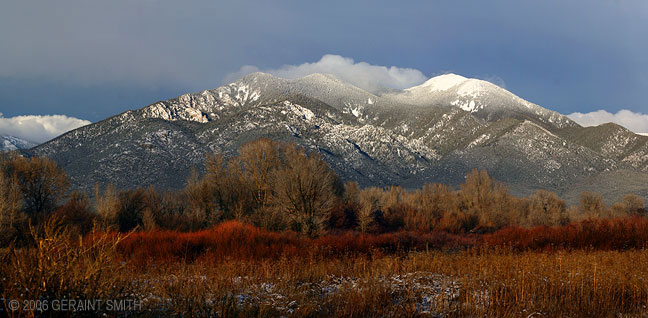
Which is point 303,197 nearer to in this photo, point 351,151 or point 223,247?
point 223,247

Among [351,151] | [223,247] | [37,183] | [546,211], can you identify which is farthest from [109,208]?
[351,151]

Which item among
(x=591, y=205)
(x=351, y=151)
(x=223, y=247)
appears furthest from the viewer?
(x=351, y=151)

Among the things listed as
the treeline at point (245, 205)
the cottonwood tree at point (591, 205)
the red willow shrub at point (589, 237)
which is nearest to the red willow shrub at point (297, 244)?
the red willow shrub at point (589, 237)

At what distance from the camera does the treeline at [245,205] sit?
3656 cm

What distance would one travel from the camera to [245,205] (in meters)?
43.0

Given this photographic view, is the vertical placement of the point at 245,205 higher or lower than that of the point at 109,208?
higher

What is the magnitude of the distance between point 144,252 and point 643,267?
61.5 ft

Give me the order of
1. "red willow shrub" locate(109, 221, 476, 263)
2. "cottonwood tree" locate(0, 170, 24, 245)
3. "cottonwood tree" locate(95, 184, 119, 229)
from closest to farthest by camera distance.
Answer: "red willow shrub" locate(109, 221, 476, 263), "cottonwood tree" locate(0, 170, 24, 245), "cottonwood tree" locate(95, 184, 119, 229)

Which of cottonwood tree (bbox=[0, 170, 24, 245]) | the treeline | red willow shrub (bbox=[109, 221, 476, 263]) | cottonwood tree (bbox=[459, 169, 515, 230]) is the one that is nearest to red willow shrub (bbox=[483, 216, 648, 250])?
red willow shrub (bbox=[109, 221, 476, 263])

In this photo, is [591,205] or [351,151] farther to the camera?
[351,151]

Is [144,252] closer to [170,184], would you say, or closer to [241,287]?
[241,287]

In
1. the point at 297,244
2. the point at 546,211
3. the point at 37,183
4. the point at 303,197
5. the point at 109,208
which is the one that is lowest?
the point at 546,211

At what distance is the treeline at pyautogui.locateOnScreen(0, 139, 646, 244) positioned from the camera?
36562 mm

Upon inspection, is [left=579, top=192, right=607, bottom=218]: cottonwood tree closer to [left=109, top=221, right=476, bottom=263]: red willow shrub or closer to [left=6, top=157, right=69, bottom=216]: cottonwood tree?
[left=109, top=221, right=476, bottom=263]: red willow shrub
